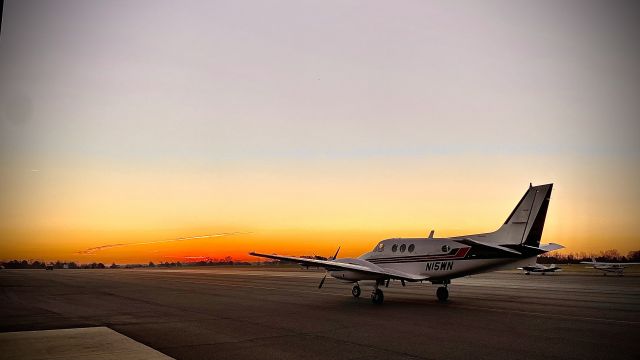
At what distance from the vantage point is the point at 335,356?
9.63 metres

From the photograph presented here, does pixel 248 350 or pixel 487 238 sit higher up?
pixel 487 238

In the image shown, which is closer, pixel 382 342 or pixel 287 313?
pixel 382 342

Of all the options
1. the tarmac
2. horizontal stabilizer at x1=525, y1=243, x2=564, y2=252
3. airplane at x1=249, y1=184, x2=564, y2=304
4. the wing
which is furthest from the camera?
the wing

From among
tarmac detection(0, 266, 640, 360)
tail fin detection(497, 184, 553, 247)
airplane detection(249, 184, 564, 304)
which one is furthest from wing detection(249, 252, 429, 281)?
tail fin detection(497, 184, 553, 247)

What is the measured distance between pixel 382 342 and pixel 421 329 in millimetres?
2533

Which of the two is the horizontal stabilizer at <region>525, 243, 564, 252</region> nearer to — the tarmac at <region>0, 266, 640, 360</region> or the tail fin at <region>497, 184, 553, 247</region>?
the tail fin at <region>497, 184, 553, 247</region>

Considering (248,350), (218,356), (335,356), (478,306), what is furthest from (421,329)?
(478,306)

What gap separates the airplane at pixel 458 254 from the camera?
20094 mm

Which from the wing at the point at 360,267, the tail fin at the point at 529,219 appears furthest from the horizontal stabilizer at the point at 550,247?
the wing at the point at 360,267

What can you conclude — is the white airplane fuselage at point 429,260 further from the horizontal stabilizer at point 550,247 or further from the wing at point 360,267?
the horizontal stabilizer at point 550,247

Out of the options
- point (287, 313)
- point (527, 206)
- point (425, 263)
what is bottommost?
point (287, 313)

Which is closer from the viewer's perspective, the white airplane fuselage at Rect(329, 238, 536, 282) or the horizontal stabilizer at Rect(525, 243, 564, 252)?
the horizontal stabilizer at Rect(525, 243, 564, 252)

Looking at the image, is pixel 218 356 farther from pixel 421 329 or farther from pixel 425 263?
pixel 425 263

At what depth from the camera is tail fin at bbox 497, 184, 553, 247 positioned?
20.1 m
